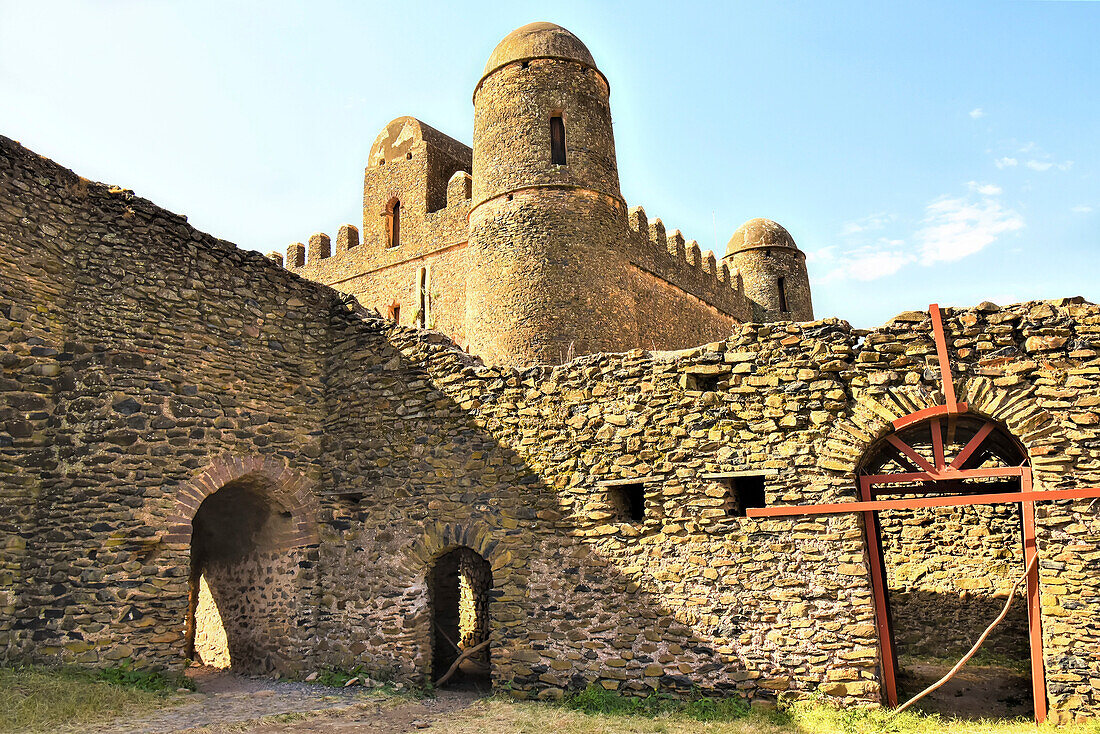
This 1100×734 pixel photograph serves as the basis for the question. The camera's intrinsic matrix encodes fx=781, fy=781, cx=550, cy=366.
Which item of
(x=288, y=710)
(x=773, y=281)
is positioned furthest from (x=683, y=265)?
(x=288, y=710)

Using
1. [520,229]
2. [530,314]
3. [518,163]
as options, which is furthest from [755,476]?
[518,163]

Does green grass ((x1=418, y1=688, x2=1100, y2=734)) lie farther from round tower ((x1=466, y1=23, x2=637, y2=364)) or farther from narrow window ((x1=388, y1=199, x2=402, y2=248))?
narrow window ((x1=388, y1=199, x2=402, y2=248))

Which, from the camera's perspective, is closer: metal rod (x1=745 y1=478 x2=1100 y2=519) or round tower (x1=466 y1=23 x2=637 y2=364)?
metal rod (x1=745 y1=478 x2=1100 y2=519)

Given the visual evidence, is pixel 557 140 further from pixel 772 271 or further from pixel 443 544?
pixel 772 271

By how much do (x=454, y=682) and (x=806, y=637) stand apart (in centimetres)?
440

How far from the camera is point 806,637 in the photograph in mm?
7242

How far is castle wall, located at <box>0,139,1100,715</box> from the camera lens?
718cm

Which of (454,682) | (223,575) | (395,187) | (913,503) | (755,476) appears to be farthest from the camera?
(395,187)

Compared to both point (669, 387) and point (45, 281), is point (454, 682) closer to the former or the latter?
point (669, 387)

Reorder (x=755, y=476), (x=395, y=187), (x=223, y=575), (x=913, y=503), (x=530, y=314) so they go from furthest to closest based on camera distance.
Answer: (x=395, y=187), (x=530, y=314), (x=223, y=575), (x=755, y=476), (x=913, y=503)

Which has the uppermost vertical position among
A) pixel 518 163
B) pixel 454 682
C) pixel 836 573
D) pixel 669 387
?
pixel 518 163

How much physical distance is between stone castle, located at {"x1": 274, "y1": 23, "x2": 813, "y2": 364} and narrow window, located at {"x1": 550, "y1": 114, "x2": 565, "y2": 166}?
21 mm

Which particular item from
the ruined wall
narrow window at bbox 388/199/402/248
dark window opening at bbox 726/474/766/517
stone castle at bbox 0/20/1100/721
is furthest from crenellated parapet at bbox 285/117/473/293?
dark window opening at bbox 726/474/766/517

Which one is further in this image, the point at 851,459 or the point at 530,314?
the point at 530,314
